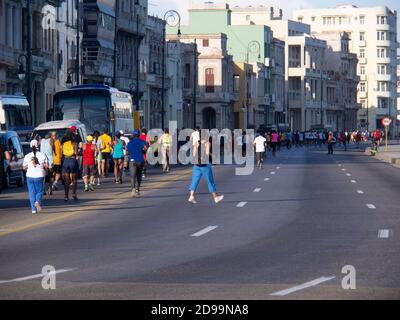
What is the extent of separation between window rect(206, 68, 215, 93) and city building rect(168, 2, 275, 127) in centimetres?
1473

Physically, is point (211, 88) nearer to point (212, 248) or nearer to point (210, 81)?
point (210, 81)

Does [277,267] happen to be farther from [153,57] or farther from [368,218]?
[153,57]

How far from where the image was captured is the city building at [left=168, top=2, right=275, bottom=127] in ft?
545

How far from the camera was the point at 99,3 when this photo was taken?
3880 inches

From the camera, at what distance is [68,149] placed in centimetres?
3644

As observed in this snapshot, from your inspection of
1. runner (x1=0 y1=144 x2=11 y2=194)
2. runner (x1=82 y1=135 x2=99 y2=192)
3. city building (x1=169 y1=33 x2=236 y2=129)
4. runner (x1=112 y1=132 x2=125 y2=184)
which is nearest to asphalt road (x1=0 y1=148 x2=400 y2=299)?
runner (x1=82 y1=135 x2=99 y2=192)

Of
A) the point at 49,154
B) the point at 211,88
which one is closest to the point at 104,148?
the point at 49,154

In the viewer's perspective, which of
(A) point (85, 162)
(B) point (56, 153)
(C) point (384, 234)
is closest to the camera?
(C) point (384, 234)

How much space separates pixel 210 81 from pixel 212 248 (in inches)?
4998

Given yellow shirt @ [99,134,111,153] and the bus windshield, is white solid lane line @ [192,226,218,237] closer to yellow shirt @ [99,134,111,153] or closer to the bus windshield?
yellow shirt @ [99,134,111,153]

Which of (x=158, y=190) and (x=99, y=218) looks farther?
(x=158, y=190)

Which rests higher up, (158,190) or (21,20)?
(21,20)

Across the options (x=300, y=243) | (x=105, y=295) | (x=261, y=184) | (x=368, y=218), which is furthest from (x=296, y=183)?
(x=105, y=295)

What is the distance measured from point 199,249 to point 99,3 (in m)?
78.3
